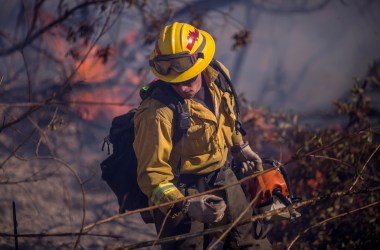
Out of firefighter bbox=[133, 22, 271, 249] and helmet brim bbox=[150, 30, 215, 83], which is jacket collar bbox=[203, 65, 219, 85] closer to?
firefighter bbox=[133, 22, 271, 249]

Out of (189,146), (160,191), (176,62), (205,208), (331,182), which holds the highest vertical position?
(176,62)

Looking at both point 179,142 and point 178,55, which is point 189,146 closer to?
point 179,142

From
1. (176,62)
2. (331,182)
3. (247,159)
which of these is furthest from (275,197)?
(331,182)

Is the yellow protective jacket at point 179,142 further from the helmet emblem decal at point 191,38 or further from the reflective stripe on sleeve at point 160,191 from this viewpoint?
the helmet emblem decal at point 191,38

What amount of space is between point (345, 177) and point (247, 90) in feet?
8.86

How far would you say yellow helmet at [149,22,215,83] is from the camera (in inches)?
108

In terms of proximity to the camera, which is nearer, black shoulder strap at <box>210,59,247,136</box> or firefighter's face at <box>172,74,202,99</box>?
firefighter's face at <box>172,74,202,99</box>

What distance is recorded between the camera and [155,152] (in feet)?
8.43

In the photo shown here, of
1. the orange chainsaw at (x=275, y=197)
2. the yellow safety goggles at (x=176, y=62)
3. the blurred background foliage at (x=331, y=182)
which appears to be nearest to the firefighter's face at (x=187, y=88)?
the yellow safety goggles at (x=176, y=62)

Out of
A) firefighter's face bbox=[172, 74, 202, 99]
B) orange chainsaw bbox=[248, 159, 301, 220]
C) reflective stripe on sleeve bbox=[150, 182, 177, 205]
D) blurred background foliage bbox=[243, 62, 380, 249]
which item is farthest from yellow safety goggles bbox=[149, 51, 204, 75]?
blurred background foliage bbox=[243, 62, 380, 249]

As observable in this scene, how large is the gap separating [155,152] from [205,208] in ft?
1.71

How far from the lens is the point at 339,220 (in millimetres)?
4523

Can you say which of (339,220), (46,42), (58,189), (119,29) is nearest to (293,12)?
(119,29)

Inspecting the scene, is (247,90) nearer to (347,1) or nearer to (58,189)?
(347,1)
